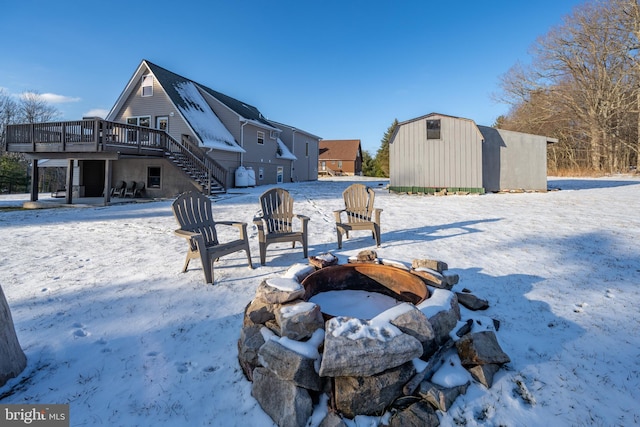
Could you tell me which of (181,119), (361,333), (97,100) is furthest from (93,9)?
(97,100)

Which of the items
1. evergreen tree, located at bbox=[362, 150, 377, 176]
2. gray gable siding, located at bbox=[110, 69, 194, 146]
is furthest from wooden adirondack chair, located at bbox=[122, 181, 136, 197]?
evergreen tree, located at bbox=[362, 150, 377, 176]

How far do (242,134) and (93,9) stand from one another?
354 inches

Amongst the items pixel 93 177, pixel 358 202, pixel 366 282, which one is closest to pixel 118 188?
pixel 93 177

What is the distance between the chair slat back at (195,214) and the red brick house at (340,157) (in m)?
38.8

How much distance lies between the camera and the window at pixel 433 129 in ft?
44.4

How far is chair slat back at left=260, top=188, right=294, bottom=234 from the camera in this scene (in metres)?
4.89

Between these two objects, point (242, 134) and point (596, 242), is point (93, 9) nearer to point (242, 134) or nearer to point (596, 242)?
point (242, 134)

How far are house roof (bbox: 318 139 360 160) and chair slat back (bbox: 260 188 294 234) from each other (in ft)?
131

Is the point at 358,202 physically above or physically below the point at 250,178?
below

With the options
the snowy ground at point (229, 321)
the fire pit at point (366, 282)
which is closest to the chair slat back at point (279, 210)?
the snowy ground at point (229, 321)

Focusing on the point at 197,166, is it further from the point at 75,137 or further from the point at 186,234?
the point at 186,234

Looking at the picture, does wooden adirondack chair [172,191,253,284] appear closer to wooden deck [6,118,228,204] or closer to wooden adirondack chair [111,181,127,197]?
wooden deck [6,118,228,204]

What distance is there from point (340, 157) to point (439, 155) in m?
31.4

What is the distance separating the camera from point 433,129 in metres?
13.6
